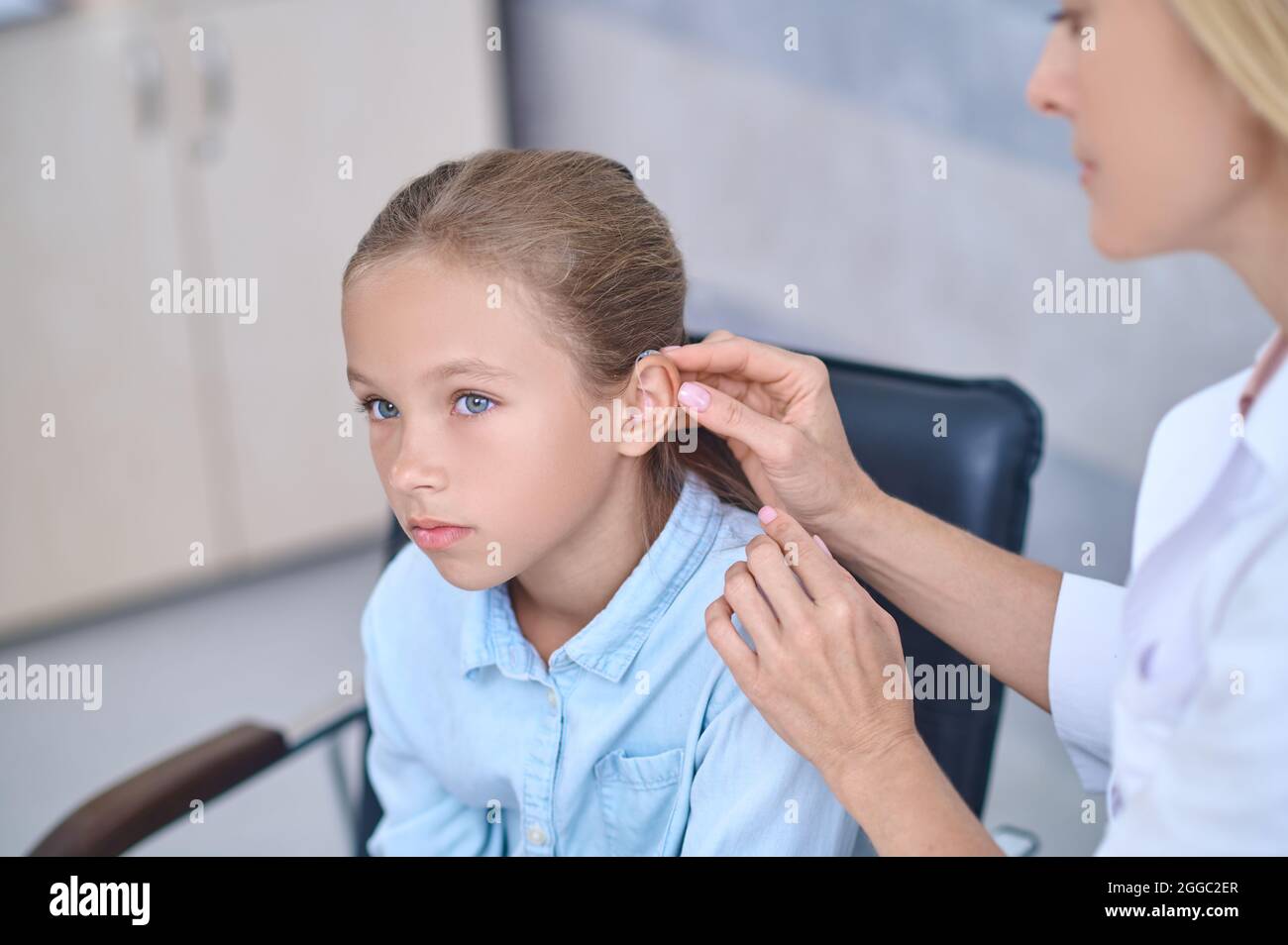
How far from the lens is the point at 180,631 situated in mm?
2963

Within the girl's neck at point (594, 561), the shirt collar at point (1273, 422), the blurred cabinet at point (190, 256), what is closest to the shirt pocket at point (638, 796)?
the girl's neck at point (594, 561)

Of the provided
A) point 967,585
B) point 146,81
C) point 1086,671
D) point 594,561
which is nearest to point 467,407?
point 594,561

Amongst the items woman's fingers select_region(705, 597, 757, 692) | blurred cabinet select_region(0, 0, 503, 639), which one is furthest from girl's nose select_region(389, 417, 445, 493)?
blurred cabinet select_region(0, 0, 503, 639)

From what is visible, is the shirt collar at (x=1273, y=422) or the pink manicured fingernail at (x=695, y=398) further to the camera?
the pink manicured fingernail at (x=695, y=398)

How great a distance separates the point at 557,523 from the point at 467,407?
5.2 inches

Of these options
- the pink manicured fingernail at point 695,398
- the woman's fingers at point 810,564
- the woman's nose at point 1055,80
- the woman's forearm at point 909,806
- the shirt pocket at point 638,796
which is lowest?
the shirt pocket at point 638,796

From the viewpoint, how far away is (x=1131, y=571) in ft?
2.65

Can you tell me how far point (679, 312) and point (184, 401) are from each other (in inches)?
84.4

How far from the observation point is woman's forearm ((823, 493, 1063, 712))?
41.4 inches

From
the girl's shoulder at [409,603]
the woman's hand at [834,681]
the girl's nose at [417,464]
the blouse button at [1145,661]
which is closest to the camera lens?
the blouse button at [1145,661]

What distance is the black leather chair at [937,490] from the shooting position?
1155 millimetres

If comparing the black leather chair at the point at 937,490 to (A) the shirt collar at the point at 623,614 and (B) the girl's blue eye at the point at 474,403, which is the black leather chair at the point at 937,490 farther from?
(B) the girl's blue eye at the point at 474,403

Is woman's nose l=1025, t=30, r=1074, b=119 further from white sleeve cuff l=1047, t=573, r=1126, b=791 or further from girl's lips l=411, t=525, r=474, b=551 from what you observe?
girl's lips l=411, t=525, r=474, b=551

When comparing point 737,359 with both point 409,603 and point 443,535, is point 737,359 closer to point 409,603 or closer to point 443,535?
point 443,535
